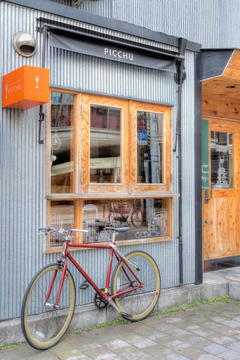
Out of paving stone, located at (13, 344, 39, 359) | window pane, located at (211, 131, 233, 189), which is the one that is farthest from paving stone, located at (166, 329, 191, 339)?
window pane, located at (211, 131, 233, 189)

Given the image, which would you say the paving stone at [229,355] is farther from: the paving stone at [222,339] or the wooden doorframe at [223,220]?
the wooden doorframe at [223,220]

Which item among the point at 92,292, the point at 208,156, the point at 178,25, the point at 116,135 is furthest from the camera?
the point at 208,156

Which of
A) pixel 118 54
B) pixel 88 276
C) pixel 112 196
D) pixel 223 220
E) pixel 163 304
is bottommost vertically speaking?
pixel 163 304

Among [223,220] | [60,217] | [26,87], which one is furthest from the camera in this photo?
[223,220]

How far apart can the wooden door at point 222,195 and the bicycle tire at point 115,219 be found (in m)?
2.27

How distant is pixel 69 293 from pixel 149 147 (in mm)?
2246

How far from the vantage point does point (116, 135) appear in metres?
5.09

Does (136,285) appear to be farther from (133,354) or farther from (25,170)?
(25,170)

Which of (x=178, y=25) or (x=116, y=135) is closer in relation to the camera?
(x=116, y=135)

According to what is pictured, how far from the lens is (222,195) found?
7188mm

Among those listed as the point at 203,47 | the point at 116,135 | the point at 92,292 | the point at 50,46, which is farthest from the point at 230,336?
the point at 203,47

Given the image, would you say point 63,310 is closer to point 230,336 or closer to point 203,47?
point 230,336

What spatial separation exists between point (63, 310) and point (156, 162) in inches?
92.2

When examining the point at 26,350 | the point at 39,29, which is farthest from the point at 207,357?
the point at 39,29
